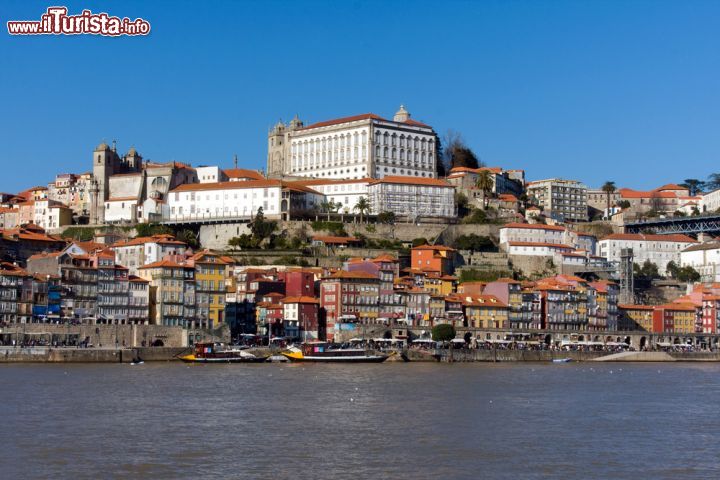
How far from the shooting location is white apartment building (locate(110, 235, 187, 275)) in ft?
258

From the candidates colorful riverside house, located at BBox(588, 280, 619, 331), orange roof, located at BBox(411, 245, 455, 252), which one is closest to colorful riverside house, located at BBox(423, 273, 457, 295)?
orange roof, located at BBox(411, 245, 455, 252)

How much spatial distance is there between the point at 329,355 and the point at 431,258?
902 inches

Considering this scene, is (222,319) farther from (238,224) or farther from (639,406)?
(639,406)

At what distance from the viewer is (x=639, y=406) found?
136 ft

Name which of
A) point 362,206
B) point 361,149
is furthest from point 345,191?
point 361,149

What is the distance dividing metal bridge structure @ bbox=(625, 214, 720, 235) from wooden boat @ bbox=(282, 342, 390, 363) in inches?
2001

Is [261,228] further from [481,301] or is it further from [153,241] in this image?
[481,301]

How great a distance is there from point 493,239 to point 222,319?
104 ft

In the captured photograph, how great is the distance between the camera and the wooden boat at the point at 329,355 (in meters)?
64.6

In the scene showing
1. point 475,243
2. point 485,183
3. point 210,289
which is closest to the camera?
point 210,289

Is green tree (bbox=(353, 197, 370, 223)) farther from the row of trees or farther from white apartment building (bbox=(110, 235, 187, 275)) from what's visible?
the row of trees

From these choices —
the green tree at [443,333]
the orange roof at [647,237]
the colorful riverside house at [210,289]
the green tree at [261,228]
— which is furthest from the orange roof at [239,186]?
the orange roof at [647,237]

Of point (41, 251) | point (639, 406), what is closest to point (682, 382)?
point (639, 406)

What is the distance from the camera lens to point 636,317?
87938 mm
